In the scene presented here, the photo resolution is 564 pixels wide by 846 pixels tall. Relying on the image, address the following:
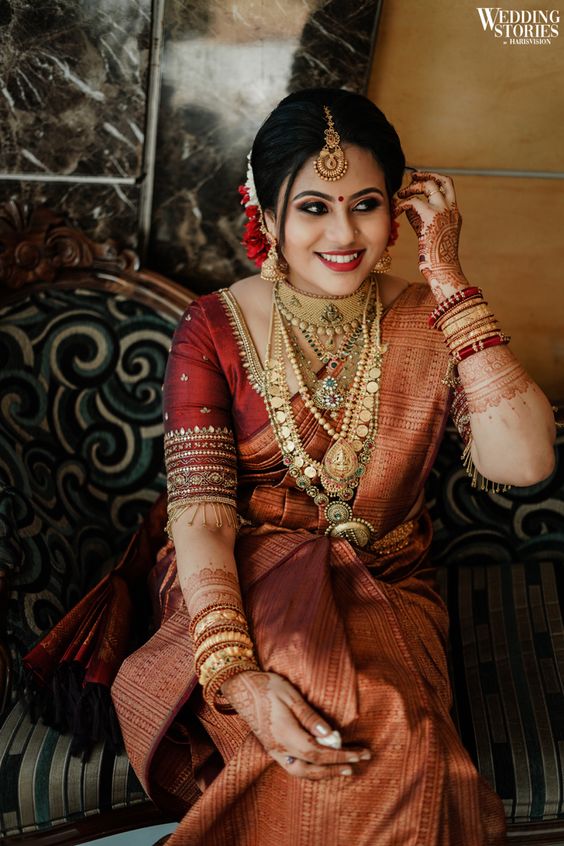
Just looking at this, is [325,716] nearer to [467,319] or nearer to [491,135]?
[467,319]

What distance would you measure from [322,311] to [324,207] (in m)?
0.22

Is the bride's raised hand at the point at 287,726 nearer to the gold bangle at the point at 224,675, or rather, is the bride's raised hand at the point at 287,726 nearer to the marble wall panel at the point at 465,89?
the gold bangle at the point at 224,675

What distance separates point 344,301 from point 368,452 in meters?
0.30

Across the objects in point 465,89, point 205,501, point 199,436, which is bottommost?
point 205,501

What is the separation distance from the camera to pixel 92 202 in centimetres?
218

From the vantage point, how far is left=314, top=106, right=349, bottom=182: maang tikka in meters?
1.51

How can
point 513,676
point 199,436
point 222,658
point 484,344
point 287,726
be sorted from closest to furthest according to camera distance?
point 287,726 < point 222,658 < point 484,344 < point 199,436 < point 513,676

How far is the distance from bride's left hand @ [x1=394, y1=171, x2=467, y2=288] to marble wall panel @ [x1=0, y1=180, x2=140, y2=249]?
84 cm

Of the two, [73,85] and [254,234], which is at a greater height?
[73,85]

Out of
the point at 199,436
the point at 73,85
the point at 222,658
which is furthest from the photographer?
the point at 73,85

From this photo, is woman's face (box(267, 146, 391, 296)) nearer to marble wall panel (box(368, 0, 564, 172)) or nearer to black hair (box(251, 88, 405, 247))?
black hair (box(251, 88, 405, 247))

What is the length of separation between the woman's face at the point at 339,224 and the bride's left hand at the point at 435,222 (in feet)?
0.19

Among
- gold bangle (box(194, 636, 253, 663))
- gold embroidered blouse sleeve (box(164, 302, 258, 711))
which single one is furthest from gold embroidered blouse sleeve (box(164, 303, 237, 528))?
gold bangle (box(194, 636, 253, 663))

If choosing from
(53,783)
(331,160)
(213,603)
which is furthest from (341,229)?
(53,783)
